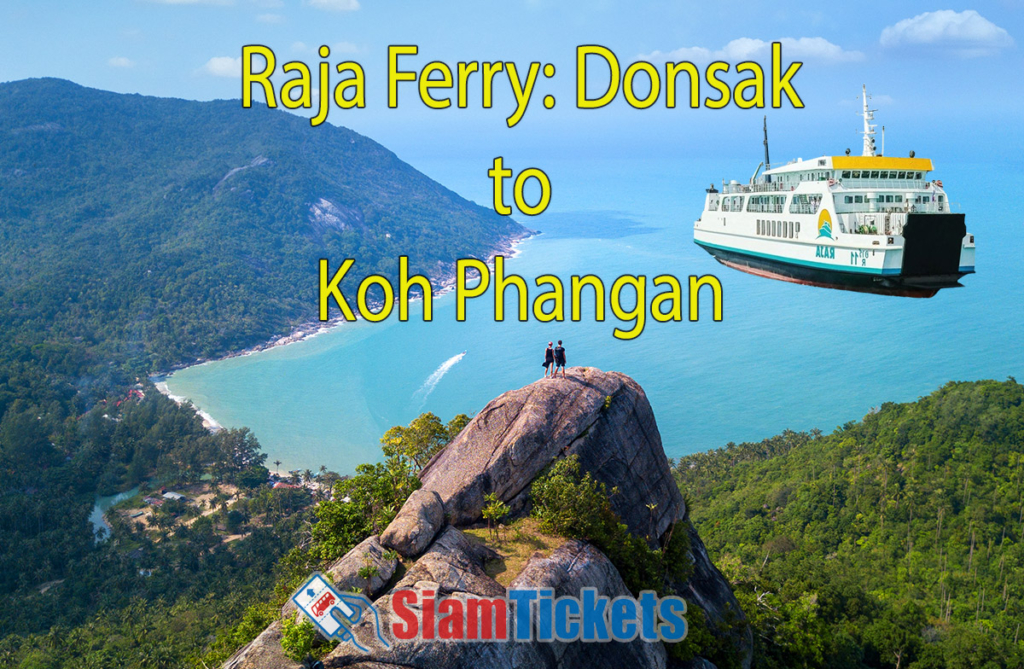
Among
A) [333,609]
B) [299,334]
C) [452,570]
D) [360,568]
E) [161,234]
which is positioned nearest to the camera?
[333,609]

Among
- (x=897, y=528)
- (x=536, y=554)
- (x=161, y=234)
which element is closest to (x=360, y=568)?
(x=536, y=554)

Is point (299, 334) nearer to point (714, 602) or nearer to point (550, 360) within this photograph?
point (550, 360)

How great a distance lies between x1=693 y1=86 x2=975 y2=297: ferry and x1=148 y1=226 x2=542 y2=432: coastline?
63599 millimetres

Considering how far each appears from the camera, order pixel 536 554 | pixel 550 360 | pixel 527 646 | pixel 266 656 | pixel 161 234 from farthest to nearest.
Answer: pixel 161 234 → pixel 550 360 → pixel 536 554 → pixel 527 646 → pixel 266 656

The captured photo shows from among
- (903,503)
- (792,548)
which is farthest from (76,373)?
(903,503)

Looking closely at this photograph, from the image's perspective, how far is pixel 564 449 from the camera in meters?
15.4

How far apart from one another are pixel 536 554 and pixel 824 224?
25.3 feet

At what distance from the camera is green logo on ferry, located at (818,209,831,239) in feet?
37.8

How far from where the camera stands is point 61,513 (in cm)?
5966

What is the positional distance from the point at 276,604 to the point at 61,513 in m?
57.3

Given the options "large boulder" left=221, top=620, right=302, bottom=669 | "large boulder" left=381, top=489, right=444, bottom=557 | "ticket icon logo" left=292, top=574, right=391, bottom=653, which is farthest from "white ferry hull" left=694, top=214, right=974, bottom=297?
"large boulder" left=221, top=620, right=302, bottom=669

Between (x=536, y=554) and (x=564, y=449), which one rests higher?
(x=564, y=449)

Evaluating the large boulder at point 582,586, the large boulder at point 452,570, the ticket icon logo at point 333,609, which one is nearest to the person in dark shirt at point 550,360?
the large boulder at point 582,586

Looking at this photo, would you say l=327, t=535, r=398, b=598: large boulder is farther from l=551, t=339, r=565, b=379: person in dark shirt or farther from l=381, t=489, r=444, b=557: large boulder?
l=551, t=339, r=565, b=379: person in dark shirt
